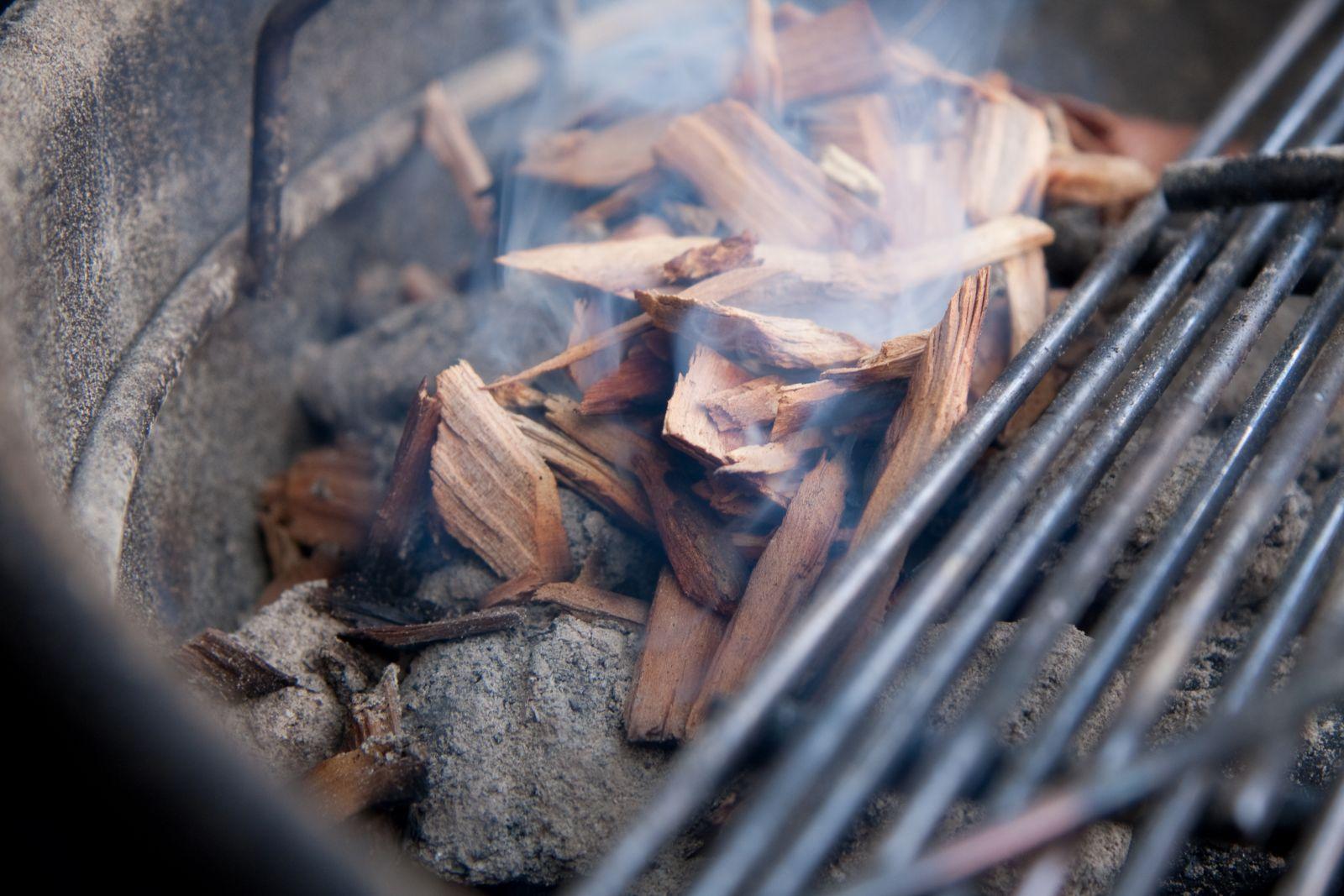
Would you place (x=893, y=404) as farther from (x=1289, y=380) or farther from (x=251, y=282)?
(x=251, y=282)

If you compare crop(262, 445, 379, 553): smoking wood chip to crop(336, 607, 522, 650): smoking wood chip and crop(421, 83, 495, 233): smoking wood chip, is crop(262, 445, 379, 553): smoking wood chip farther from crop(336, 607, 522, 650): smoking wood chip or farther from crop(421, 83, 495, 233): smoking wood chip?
crop(421, 83, 495, 233): smoking wood chip

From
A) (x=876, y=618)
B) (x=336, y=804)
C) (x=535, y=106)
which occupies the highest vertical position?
(x=535, y=106)

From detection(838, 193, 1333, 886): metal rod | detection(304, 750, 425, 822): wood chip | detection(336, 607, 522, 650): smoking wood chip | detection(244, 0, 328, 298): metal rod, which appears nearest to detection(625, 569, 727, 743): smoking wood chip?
detection(336, 607, 522, 650): smoking wood chip

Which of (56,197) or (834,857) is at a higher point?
(56,197)

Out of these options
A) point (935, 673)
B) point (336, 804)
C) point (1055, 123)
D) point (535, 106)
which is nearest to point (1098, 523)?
point (935, 673)

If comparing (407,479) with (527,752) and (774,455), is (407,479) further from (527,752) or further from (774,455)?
(774,455)

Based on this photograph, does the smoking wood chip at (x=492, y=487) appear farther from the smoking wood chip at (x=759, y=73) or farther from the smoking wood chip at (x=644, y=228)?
the smoking wood chip at (x=759, y=73)

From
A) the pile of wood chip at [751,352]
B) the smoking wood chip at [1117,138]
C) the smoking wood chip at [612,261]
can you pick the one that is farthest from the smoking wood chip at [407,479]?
the smoking wood chip at [1117,138]
